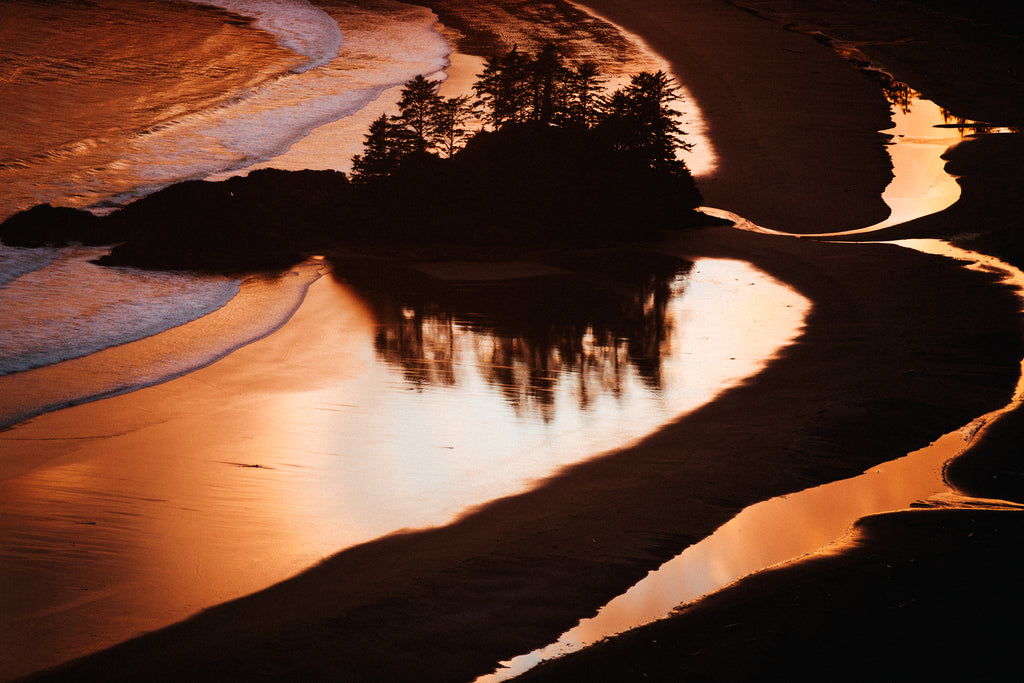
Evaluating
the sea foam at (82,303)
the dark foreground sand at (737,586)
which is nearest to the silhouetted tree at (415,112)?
the sea foam at (82,303)

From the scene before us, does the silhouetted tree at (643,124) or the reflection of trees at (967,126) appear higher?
the reflection of trees at (967,126)

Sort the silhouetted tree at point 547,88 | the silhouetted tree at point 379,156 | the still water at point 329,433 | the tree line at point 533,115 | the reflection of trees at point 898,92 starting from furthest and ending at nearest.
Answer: the reflection of trees at point 898,92, the silhouetted tree at point 547,88, the tree line at point 533,115, the silhouetted tree at point 379,156, the still water at point 329,433

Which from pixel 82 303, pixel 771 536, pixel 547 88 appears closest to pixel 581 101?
pixel 547 88

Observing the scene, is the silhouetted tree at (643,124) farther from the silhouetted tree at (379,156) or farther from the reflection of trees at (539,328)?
the silhouetted tree at (379,156)

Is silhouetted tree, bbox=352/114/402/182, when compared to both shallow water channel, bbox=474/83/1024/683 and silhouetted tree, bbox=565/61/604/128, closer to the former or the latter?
silhouetted tree, bbox=565/61/604/128

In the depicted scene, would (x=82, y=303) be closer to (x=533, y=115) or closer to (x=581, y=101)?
(x=533, y=115)

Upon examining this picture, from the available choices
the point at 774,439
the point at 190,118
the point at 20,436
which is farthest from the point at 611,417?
the point at 190,118

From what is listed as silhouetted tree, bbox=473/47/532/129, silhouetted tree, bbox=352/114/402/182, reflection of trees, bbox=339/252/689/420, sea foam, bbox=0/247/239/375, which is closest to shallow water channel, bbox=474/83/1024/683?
reflection of trees, bbox=339/252/689/420

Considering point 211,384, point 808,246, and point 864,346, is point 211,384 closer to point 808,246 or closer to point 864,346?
point 864,346
